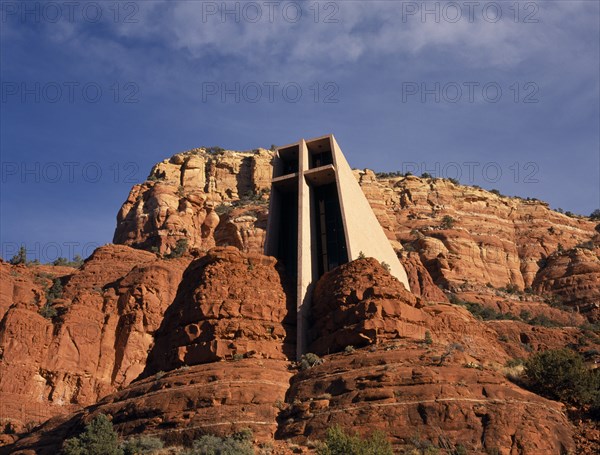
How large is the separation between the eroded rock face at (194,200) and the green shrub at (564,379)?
142ft

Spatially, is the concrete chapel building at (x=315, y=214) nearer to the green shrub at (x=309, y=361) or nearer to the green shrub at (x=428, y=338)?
the green shrub at (x=309, y=361)

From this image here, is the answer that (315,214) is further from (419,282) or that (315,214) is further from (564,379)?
(419,282)

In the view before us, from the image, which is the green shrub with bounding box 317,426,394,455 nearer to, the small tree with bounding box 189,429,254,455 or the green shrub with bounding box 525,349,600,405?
the small tree with bounding box 189,429,254,455

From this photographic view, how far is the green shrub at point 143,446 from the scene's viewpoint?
30125mm

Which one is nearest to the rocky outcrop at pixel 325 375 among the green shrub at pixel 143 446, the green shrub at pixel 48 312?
the green shrub at pixel 143 446

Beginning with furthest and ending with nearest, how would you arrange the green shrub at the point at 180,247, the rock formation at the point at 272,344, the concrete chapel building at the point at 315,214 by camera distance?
the green shrub at the point at 180,247, the concrete chapel building at the point at 315,214, the rock formation at the point at 272,344

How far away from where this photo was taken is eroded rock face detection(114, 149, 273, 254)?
78625 mm

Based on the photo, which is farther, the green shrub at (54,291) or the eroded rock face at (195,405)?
the green shrub at (54,291)

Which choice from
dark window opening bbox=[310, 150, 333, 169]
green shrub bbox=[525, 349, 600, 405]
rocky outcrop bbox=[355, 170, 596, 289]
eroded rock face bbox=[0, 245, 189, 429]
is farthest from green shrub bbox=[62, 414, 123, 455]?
rocky outcrop bbox=[355, 170, 596, 289]

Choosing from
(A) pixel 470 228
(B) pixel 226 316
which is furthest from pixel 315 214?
(A) pixel 470 228

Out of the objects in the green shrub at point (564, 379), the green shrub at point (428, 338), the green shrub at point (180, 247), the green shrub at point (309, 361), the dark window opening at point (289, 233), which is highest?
the green shrub at point (180, 247)

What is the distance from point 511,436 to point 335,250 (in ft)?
64.9

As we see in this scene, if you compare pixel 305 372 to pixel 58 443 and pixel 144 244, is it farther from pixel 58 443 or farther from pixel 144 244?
pixel 144 244

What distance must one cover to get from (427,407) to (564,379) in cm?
673
